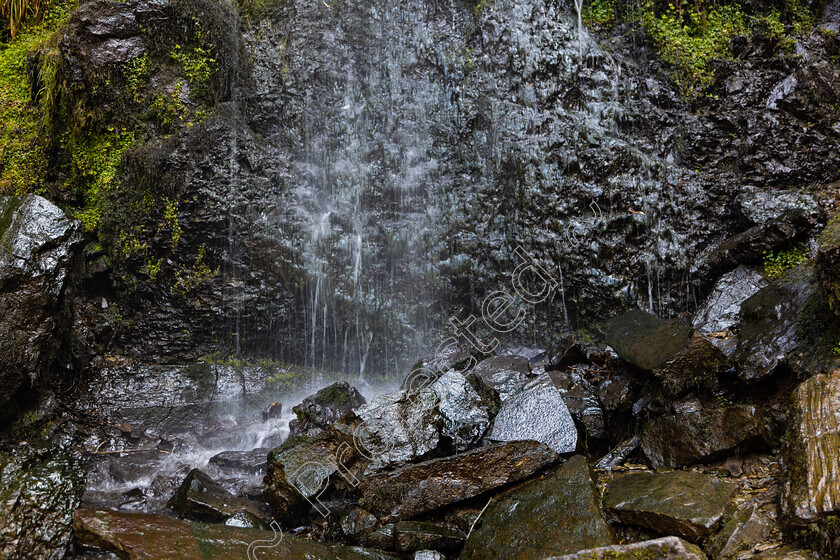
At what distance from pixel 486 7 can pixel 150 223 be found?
5858 mm

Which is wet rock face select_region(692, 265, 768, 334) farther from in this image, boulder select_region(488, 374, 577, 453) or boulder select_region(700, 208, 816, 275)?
boulder select_region(488, 374, 577, 453)

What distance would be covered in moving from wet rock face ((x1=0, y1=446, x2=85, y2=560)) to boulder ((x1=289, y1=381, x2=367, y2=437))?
6.93 ft

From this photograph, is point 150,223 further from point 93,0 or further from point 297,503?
point 297,503

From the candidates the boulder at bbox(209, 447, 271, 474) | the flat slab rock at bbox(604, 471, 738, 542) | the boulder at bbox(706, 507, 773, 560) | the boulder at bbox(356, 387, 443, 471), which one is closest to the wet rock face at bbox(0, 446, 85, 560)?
the boulder at bbox(209, 447, 271, 474)

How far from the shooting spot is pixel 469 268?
7.60 m

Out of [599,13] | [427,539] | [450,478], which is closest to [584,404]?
[450,478]

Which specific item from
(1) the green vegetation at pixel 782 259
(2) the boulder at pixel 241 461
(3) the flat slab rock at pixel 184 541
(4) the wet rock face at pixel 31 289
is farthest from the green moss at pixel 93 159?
(1) the green vegetation at pixel 782 259

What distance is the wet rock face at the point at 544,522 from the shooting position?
10.4 ft

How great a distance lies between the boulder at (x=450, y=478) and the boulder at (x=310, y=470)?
1.84 feet

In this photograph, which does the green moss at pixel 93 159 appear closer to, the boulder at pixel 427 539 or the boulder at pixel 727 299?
the boulder at pixel 427 539

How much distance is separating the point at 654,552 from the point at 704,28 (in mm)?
8118

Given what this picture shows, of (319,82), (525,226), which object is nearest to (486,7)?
(319,82)

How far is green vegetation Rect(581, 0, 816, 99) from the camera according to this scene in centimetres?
772

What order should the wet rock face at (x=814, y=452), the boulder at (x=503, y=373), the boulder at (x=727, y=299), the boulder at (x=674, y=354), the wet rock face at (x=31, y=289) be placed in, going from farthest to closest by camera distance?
the boulder at (x=727, y=299) < the wet rock face at (x=31, y=289) < the boulder at (x=503, y=373) < the boulder at (x=674, y=354) < the wet rock face at (x=814, y=452)
